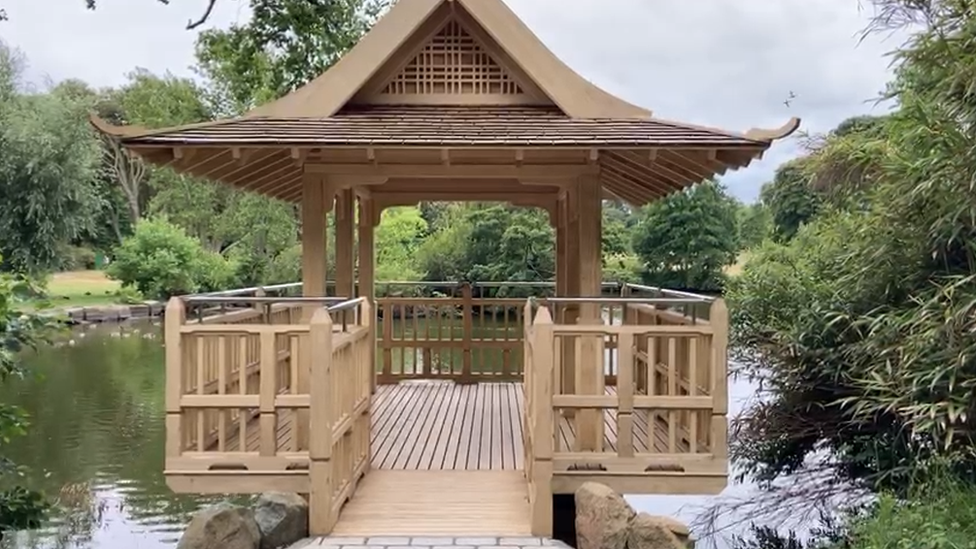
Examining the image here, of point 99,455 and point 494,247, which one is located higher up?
point 494,247

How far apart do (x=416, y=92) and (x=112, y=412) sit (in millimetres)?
9045

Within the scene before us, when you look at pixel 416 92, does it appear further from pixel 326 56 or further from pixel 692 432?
pixel 326 56

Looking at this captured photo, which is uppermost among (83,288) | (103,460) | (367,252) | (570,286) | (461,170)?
(461,170)

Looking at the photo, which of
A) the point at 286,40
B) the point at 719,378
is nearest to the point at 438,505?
the point at 719,378

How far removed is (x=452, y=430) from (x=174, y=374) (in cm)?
299

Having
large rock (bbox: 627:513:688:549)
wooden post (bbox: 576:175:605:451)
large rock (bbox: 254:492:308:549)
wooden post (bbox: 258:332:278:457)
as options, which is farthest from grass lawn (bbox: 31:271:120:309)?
large rock (bbox: 627:513:688:549)

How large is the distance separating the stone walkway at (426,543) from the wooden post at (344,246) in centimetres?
300

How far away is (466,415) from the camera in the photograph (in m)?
8.19

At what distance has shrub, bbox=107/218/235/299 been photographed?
90.7ft

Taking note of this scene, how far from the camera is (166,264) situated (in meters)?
27.5

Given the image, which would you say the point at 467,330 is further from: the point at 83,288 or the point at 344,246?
the point at 83,288

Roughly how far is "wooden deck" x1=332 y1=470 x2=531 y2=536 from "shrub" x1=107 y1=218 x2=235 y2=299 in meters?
23.2

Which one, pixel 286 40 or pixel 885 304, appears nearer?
pixel 885 304

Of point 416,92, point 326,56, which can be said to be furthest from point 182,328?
point 326,56
